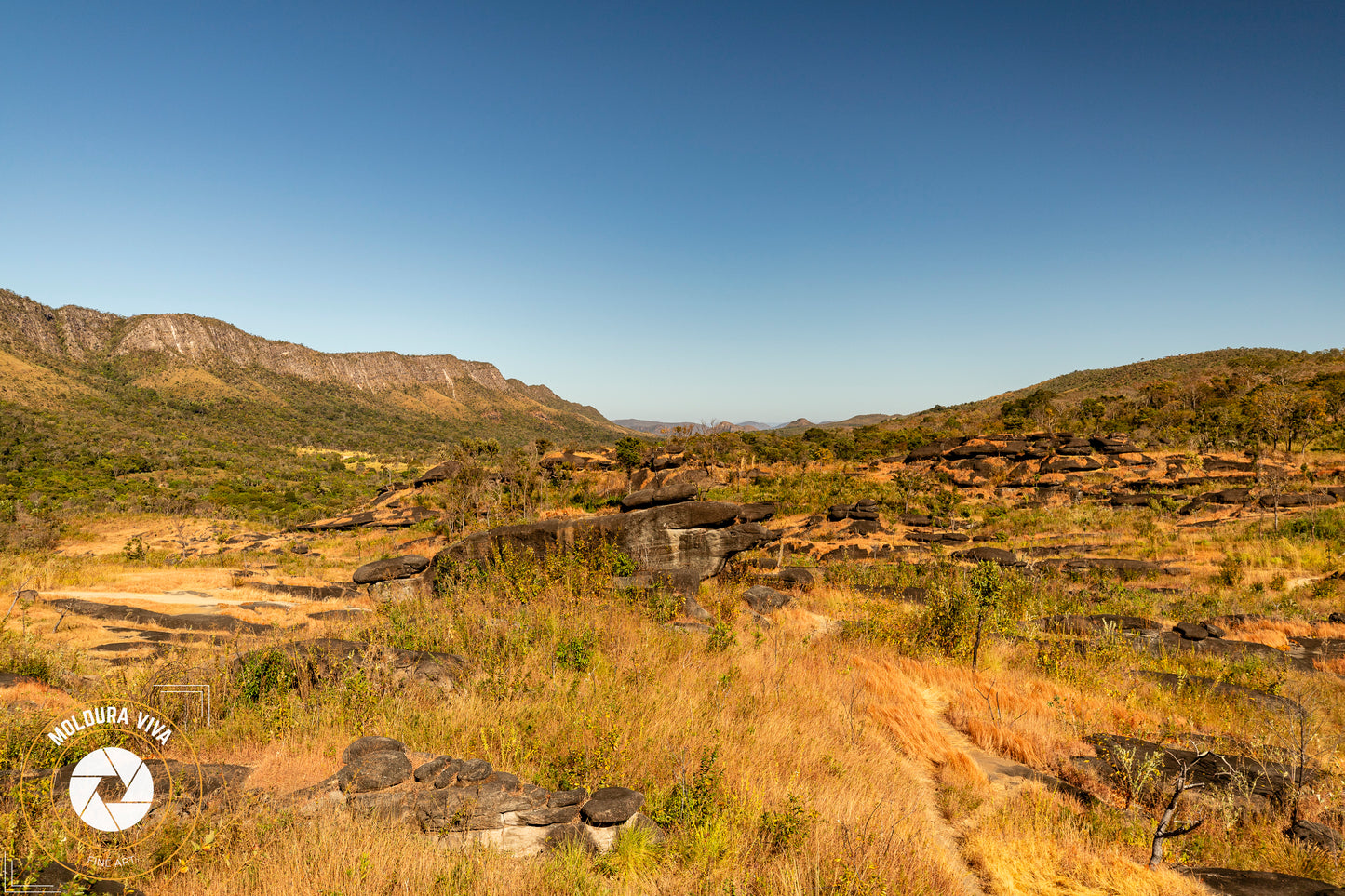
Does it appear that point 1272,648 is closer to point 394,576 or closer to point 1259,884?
point 1259,884

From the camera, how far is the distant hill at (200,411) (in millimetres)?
52594

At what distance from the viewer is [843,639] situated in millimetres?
9742

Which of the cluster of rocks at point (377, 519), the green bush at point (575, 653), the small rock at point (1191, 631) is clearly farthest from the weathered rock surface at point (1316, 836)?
the cluster of rocks at point (377, 519)

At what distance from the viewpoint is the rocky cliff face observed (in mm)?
105750

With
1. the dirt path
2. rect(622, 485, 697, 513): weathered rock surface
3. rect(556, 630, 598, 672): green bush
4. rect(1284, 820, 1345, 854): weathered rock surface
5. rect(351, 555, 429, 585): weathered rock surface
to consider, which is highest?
rect(622, 485, 697, 513): weathered rock surface

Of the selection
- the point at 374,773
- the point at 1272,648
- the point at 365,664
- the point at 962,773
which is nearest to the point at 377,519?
the point at 365,664

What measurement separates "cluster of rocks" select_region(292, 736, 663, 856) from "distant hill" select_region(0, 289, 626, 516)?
4950 centimetres

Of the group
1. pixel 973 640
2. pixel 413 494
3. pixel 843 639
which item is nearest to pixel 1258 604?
pixel 973 640

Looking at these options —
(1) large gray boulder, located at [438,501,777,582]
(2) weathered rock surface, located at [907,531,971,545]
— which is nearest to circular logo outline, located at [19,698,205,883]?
(1) large gray boulder, located at [438,501,777,582]

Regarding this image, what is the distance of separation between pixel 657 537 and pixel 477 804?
29.0ft

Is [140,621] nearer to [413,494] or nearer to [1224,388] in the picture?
[413,494]

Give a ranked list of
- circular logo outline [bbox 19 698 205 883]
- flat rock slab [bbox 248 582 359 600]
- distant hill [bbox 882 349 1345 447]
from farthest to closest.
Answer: distant hill [bbox 882 349 1345 447]
flat rock slab [bbox 248 582 359 600]
circular logo outline [bbox 19 698 205 883]

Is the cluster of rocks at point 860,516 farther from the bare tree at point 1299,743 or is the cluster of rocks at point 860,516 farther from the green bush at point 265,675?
the green bush at point 265,675

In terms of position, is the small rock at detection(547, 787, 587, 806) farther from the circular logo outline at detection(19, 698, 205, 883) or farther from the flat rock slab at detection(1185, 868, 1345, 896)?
the flat rock slab at detection(1185, 868, 1345, 896)
